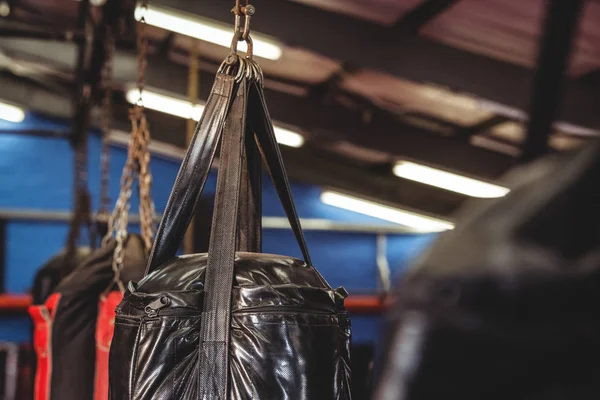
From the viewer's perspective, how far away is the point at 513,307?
10.6 inches

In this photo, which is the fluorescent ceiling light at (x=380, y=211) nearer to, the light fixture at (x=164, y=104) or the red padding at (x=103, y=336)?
the light fixture at (x=164, y=104)

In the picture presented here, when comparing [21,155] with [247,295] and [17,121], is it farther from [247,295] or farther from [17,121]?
[247,295]

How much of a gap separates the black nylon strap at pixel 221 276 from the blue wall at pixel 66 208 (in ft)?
27.9

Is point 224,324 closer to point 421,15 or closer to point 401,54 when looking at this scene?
point 421,15

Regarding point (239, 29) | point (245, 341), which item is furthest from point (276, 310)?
point (239, 29)

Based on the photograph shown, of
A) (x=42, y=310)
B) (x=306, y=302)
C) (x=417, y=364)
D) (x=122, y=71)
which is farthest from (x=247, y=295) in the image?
(x=122, y=71)

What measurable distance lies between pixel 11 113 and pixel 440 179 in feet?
19.5

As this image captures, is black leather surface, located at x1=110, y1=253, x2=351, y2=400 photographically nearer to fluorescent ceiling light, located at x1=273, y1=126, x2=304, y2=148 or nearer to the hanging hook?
the hanging hook

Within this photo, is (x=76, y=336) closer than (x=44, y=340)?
Yes

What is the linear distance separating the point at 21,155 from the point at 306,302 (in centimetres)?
1001

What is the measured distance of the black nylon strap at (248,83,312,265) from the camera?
1.07 metres

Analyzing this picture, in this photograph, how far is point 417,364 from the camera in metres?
0.28

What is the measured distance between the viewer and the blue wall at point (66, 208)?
9.80 m

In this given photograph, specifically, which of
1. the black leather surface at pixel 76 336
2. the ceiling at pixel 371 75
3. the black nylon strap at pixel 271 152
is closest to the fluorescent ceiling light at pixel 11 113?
the ceiling at pixel 371 75
